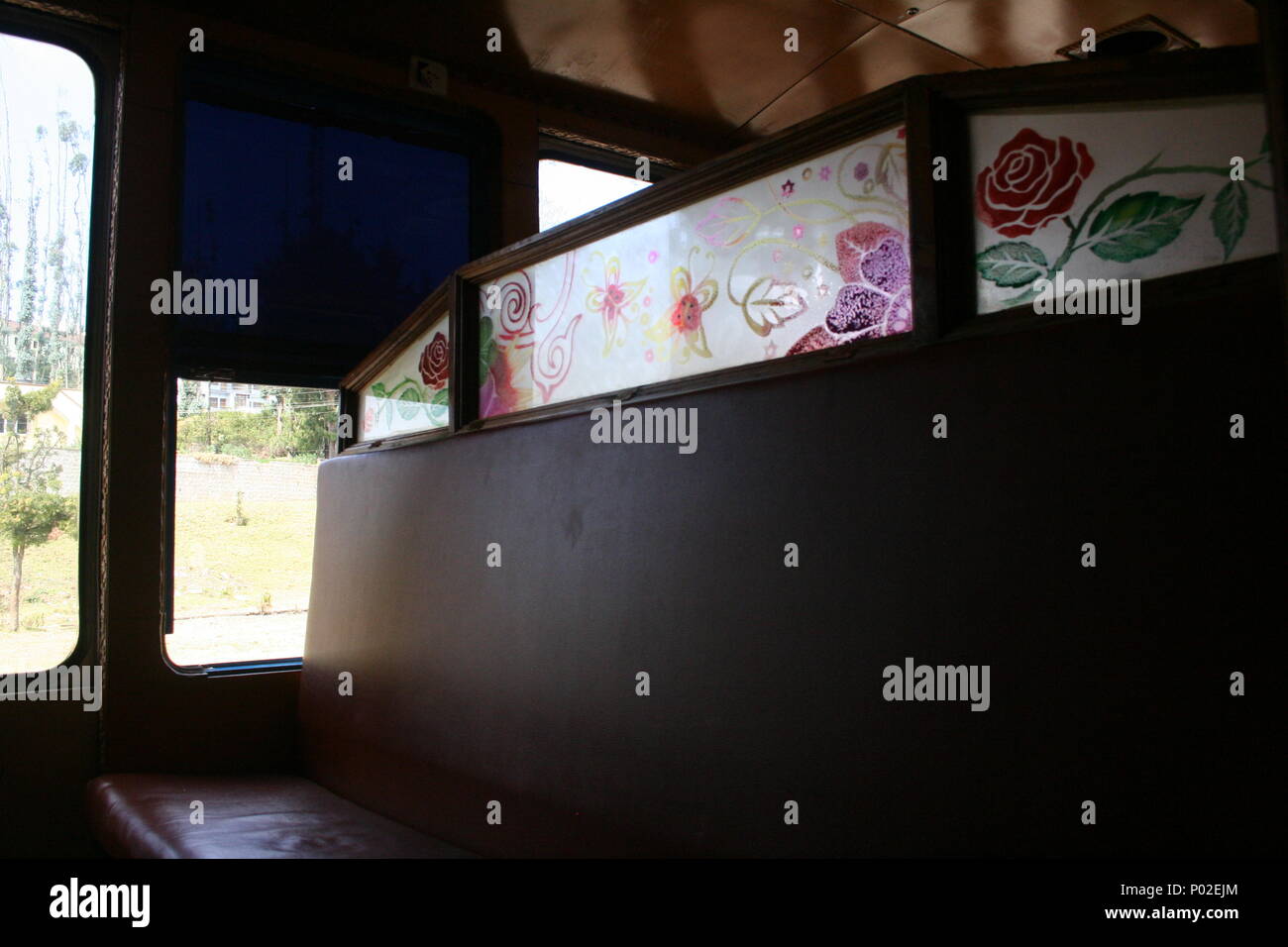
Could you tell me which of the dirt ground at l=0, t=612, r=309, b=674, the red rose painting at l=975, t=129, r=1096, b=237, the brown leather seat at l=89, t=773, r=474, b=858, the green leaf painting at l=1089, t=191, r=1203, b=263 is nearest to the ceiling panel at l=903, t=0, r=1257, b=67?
the red rose painting at l=975, t=129, r=1096, b=237

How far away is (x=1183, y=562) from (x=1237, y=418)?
180mm

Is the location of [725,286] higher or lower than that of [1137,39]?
lower

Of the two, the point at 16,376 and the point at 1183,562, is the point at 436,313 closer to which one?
the point at 16,376

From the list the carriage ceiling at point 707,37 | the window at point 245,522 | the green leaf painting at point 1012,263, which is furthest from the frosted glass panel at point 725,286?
the carriage ceiling at point 707,37

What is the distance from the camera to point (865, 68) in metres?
4.42

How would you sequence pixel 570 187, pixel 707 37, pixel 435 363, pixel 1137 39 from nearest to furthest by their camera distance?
pixel 435 363 → pixel 707 37 → pixel 1137 39 → pixel 570 187

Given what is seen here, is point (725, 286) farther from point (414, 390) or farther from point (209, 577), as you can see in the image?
point (209, 577)

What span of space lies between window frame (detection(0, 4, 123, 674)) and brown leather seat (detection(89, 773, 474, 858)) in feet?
1.93

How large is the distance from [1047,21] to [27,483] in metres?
4.38

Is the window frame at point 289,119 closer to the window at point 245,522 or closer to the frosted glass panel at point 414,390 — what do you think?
the window at point 245,522

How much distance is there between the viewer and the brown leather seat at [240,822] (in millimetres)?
2330

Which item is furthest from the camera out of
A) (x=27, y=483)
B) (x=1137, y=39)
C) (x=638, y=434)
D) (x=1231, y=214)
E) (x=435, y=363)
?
(x=1137, y=39)

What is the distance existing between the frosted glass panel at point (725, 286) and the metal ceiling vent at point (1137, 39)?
9.95 ft

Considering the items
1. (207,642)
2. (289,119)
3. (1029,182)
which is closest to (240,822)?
(207,642)
